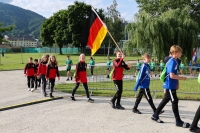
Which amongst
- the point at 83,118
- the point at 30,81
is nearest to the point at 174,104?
the point at 83,118

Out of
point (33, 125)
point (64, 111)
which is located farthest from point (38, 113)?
point (33, 125)

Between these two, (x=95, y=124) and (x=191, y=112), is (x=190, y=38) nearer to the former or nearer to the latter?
(x=191, y=112)

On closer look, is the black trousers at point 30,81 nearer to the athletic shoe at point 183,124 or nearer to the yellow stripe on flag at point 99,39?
the yellow stripe on flag at point 99,39

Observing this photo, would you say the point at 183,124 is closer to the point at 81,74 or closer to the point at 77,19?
the point at 81,74

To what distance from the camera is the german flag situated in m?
10.1

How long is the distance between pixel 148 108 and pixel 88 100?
2.12 metres

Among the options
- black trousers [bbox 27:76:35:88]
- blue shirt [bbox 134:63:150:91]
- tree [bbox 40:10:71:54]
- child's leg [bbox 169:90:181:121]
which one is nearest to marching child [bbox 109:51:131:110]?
blue shirt [bbox 134:63:150:91]

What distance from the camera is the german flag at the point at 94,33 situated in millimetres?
10070

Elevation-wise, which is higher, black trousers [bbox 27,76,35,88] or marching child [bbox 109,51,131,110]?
marching child [bbox 109,51,131,110]

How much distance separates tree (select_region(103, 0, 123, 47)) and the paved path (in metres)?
58.2

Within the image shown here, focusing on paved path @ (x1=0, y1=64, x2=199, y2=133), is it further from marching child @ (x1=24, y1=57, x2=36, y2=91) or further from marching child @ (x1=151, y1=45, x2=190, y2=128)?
marching child @ (x1=24, y1=57, x2=36, y2=91)

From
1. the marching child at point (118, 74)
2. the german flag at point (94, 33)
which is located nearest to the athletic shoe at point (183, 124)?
the marching child at point (118, 74)

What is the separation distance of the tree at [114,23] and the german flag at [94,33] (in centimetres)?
5615

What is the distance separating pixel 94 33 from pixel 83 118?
13.2 ft
